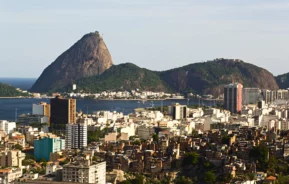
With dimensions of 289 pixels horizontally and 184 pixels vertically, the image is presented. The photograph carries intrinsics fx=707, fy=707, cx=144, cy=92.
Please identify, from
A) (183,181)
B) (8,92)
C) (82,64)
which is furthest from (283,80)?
(183,181)

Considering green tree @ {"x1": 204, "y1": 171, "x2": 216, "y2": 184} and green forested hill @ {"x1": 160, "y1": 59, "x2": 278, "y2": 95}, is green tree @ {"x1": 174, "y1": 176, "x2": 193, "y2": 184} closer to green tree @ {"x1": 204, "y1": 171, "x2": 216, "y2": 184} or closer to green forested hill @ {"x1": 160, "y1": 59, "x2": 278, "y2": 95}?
green tree @ {"x1": 204, "y1": 171, "x2": 216, "y2": 184}

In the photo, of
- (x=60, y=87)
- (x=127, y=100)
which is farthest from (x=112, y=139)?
(x=60, y=87)

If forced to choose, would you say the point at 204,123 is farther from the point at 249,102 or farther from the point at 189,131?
the point at 249,102

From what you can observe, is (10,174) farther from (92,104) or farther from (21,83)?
(21,83)

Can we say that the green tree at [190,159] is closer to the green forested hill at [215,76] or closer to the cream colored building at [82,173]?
the cream colored building at [82,173]

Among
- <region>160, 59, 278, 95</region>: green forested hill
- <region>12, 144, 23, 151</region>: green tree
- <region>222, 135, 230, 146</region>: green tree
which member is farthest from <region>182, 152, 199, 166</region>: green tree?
<region>160, 59, 278, 95</region>: green forested hill
